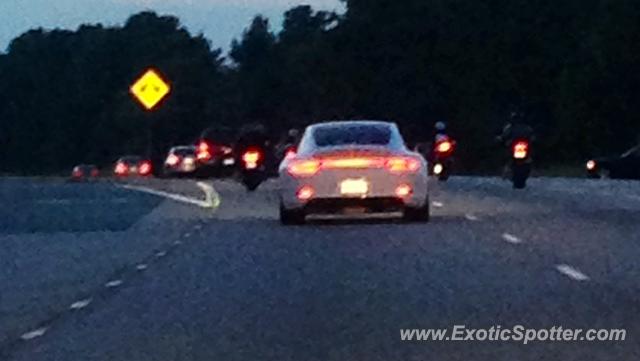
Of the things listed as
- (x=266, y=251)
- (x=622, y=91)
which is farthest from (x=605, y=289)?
(x=622, y=91)

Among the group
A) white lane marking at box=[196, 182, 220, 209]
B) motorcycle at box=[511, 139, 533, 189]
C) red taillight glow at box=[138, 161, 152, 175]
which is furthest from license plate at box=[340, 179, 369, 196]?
red taillight glow at box=[138, 161, 152, 175]

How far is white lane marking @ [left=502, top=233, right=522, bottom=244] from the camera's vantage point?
26.3 m

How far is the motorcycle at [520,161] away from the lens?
1854 inches

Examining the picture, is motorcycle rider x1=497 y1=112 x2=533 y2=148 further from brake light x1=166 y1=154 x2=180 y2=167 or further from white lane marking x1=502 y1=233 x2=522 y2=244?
brake light x1=166 y1=154 x2=180 y2=167

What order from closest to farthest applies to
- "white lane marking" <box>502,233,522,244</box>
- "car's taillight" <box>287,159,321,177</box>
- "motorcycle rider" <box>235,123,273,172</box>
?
"white lane marking" <box>502,233,522,244</box>
"car's taillight" <box>287,159,321,177</box>
"motorcycle rider" <box>235,123,273,172</box>

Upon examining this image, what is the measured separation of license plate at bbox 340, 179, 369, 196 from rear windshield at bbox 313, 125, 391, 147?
120 centimetres

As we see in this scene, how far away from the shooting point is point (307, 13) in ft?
549

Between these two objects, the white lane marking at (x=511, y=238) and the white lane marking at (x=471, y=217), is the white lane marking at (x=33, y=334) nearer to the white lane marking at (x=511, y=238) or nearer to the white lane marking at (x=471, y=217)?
the white lane marking at (x=511, y=238)

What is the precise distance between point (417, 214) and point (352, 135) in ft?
5.84

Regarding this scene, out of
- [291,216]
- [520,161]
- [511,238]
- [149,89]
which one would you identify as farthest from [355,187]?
[149,89]

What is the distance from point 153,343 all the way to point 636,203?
23744 mm

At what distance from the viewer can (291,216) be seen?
1232 inches

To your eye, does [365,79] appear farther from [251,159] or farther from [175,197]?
[175,197]

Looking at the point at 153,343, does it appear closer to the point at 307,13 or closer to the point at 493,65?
the point at 493,65
